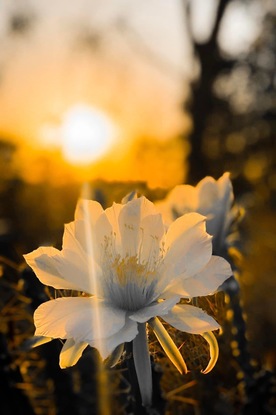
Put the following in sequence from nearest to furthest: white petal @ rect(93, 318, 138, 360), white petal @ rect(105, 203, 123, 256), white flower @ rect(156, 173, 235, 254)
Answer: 1. white petal @ rect(93, 318, 138, 360)
2. white petal @ rect(105, 203, 123, 256)
3. white flower @ rect(156, 173, 235, 254)

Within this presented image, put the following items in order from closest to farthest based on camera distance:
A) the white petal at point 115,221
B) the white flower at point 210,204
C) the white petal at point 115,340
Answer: the white petal at point 115,340 < the white petal at point 115,221 < the white flower at point 210,204

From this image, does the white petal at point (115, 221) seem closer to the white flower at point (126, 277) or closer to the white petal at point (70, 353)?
the white flower at point (126, 277)

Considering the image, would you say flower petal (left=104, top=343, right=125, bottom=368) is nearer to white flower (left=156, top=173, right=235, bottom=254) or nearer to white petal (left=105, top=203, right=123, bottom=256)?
white petal (left=105, top=203, right=123, bottom=256)

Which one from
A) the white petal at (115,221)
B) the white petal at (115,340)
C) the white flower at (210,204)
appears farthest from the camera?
the white flower at (210,204)

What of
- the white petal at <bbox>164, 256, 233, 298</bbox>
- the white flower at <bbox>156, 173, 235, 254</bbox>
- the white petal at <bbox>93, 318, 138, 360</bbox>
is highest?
the white flower at <bbox>156, 173, 235, 254</bbox>

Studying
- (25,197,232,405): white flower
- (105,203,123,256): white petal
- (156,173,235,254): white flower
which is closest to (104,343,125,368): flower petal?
(25,197,232,405): white flower

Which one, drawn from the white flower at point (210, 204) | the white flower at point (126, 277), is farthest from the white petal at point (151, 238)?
the white flower at point (210, 204)

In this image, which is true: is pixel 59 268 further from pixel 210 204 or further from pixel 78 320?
pixel 210 204
